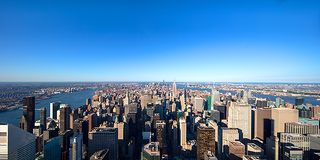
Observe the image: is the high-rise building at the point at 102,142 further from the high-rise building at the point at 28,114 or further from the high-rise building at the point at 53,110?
the high-rise building at the point at 53,110

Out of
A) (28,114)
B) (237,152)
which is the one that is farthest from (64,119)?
(237,152)

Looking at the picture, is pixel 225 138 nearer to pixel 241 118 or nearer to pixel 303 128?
pixel 241 118

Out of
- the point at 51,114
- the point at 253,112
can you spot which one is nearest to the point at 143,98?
the point at 51,114

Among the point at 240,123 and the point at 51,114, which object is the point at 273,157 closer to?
the point at 240,123

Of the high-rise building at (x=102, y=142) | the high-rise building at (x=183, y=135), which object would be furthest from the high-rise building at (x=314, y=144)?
the high-rise building at (x=102, y=142)

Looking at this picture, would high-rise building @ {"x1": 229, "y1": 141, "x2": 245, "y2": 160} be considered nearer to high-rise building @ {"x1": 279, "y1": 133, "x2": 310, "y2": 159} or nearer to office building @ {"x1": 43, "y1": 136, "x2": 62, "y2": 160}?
high-rise building @ {"x1": 279, "y1": 133, "x2": 310, "y2": 159}

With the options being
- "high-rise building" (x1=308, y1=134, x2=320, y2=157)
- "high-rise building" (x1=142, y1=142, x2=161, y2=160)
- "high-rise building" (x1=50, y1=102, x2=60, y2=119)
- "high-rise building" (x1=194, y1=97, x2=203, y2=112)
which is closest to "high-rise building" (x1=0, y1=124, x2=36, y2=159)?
"high-rise building" (x1=142, y1=142, x2=161, y2=160)

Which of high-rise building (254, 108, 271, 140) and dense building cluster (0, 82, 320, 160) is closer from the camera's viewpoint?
dense building cluster (0, 82, 320, 160)
